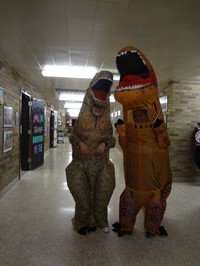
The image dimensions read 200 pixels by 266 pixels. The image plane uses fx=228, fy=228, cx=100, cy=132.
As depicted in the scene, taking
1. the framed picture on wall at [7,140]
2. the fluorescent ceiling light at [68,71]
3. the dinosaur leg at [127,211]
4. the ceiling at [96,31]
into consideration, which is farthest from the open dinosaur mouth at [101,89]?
the framed picture on wall at [7,140]

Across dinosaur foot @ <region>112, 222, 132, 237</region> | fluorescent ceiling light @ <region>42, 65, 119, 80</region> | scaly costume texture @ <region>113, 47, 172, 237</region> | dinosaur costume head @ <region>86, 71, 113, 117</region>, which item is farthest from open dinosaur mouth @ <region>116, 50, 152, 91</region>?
fluorescent ceiling light @ <region>42, 65, 119, 80</region>

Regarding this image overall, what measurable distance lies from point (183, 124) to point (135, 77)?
3355mm

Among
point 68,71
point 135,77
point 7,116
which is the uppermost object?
point 68,71

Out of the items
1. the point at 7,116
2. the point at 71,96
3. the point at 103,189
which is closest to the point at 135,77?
the point at 103,189

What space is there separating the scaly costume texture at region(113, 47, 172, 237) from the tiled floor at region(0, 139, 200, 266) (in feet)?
0.75

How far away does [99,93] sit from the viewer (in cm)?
258

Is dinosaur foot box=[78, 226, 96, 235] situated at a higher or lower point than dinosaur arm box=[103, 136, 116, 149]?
lower

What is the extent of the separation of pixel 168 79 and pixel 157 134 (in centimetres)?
312

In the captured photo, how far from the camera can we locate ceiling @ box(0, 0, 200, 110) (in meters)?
2.18

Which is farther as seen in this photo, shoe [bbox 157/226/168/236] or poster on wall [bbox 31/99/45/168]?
poster on wall [bbox 31/99/45/168]

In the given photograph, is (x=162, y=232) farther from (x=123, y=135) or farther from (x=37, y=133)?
(x=37, y=133)

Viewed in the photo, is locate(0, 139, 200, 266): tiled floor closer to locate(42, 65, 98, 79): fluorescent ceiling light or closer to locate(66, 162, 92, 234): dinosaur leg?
locate(66, 162, 92, 234): dinosaur leg

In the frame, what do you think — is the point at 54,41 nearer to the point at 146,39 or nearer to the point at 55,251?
the point at 146,39

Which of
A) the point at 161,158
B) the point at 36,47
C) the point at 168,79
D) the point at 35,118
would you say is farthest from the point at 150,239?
the point at 35,118
